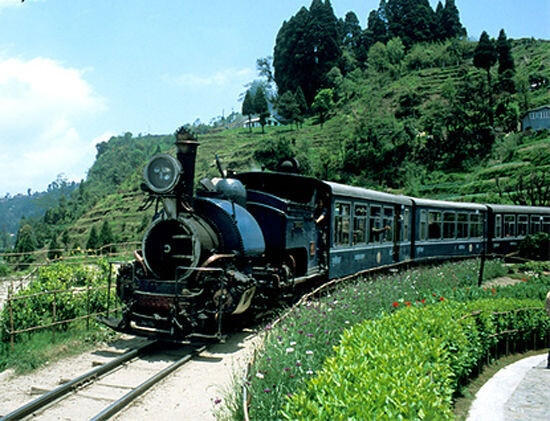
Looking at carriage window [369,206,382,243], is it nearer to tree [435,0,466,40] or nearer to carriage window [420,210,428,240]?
carriage window [420,210,428,240]

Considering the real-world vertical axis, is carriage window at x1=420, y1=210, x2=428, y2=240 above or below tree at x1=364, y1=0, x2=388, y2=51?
below

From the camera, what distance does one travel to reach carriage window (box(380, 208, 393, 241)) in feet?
54.5

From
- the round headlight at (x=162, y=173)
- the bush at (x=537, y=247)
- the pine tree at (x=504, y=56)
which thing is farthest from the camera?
the pine tree at (x=504, y=56)

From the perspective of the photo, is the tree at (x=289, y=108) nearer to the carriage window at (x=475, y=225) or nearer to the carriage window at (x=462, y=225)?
the carriage window at (x=475, y=225)

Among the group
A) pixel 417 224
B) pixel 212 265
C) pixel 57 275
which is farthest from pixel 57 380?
pixel 417 224

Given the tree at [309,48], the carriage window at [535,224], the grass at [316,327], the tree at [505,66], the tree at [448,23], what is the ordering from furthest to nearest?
1. the tree at [448,23]
2. the tree at [309,48]
3. the tree at [505,66]
4. the carriage window at [535,224]
5. the grass at [316,327]

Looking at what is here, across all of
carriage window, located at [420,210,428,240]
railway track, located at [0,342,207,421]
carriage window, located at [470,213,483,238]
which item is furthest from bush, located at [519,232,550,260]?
railway track, located at [0,342,207,421]

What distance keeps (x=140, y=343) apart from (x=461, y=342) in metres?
5.44

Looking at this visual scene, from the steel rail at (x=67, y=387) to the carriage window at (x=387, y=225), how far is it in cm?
978

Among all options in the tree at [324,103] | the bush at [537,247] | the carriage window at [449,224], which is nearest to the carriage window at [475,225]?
the carriage window at [449,224]

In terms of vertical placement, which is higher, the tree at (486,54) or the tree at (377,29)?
the tree at (377,29)

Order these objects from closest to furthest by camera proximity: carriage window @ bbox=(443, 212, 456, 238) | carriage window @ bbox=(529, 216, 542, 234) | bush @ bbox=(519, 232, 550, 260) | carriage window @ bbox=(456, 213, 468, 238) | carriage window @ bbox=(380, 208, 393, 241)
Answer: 1. carriage window @ bbox=(380, 208, 393, 241)
2. carriage window @ bbox=(443, 212, 456, 238)
3. carriage window @ bbox=(456, 213, 468, 238)
4. bush @ bbox=(519, 232, 550, 260)
5. carriage window @ bbox=(529, 216, 542, 234)

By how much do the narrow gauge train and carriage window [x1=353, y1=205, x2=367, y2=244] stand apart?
3 cm

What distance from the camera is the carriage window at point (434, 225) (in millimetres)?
20922
